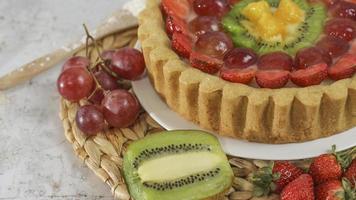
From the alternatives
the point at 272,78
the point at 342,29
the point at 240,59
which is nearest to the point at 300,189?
the point at 272,78

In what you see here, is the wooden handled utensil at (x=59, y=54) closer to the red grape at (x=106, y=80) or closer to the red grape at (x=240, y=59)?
the red grape at (x=106, y=80)

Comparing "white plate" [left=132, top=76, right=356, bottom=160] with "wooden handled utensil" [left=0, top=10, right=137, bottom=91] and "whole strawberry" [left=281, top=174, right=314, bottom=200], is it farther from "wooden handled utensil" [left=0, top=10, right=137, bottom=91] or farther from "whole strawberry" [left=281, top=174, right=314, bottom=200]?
"wooden handled utensil" [left=0, top=10, right=137, bottom=91]

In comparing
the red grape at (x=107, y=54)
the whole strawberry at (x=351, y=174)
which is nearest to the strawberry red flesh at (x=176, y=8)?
the red grape at (x=107, y=54)

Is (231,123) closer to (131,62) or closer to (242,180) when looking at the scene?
(242,180)

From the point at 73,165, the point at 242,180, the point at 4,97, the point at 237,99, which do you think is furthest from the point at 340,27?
the point at 4,97

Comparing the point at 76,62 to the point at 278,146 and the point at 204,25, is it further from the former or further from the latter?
the point at 278,146
